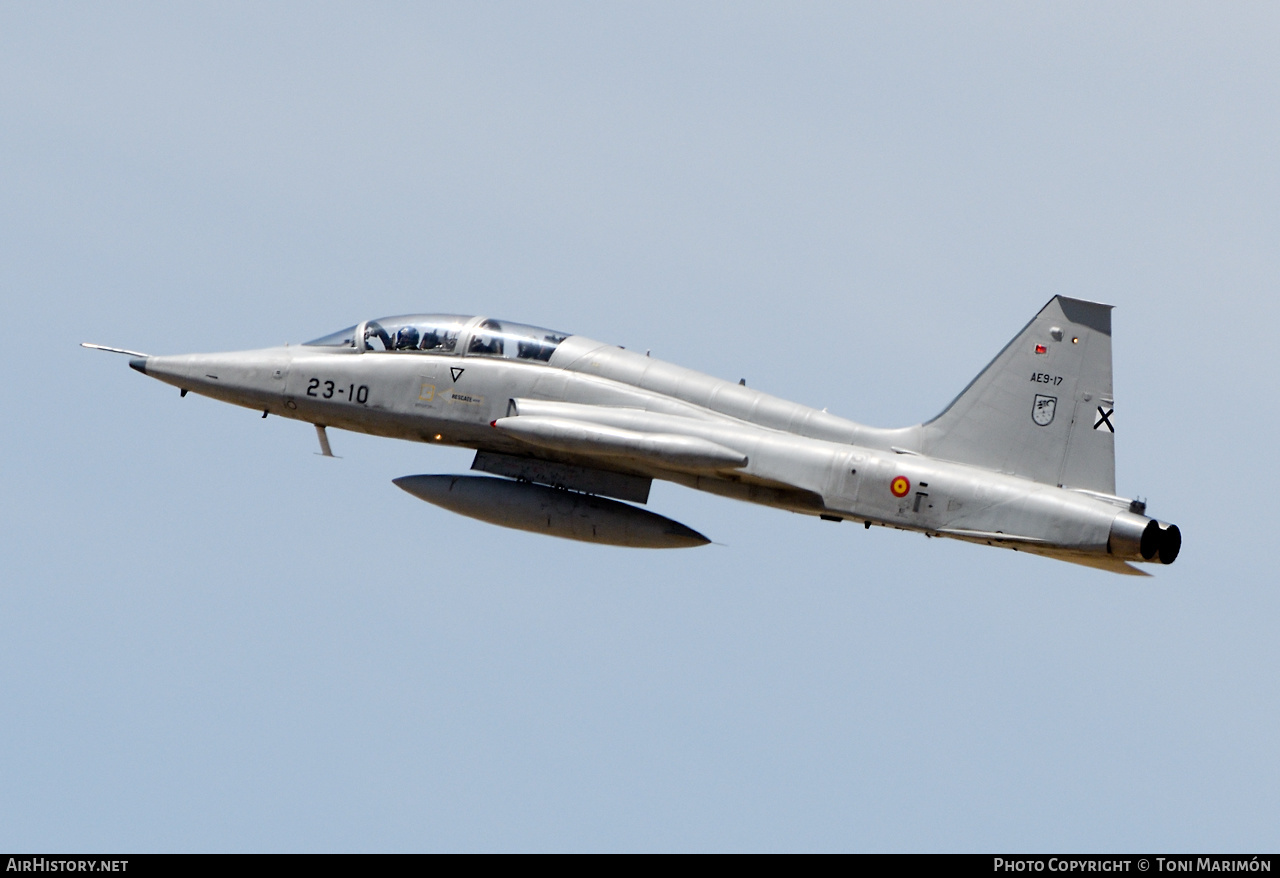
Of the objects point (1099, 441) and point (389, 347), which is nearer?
point (1099, 441)

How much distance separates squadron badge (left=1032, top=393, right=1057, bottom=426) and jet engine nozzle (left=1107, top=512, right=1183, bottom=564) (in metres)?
2.05

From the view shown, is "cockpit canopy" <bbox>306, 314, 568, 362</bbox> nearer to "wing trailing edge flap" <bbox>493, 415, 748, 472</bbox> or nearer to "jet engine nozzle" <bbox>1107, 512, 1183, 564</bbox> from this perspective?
"wing trailing edge flap" <bbox>493, 415, 748, 472</bbox>

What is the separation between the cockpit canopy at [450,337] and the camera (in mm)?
27312

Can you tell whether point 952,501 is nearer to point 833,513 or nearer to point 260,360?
point 833,513

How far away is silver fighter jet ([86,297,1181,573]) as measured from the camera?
969 inches

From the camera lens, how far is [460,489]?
87.4 feet

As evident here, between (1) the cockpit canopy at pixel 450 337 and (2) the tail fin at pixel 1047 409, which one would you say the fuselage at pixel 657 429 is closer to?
(1) the cockpit canopy at pixel 450 337

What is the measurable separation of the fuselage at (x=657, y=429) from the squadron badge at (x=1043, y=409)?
99 cm

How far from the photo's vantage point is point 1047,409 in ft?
83.0

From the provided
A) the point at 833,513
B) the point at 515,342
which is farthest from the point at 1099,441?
the point at 515,342

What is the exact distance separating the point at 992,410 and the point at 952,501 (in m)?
1.88

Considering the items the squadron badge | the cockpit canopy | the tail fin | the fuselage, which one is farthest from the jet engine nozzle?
the cockpit canopy

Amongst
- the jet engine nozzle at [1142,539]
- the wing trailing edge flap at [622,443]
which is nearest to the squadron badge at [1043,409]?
the jet engine nozzle at [1142,539]

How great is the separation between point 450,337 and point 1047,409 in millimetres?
9810
